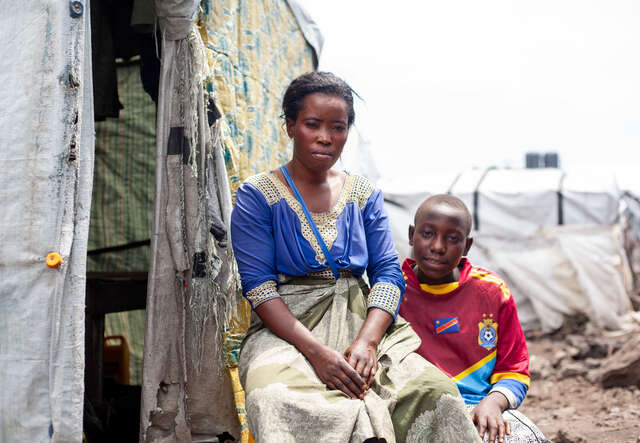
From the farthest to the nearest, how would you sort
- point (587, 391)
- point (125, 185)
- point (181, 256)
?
point (587, 391) < point (125, 185) < point (181, 256)

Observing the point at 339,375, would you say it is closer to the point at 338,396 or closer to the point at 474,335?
the point at 338,396

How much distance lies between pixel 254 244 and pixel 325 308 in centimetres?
37

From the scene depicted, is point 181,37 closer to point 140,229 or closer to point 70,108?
point 70,108

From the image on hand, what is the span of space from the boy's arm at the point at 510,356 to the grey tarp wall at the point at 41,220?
62.3 inches

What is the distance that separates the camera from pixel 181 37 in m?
2.66

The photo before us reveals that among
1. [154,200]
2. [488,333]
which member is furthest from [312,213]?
[488,333]

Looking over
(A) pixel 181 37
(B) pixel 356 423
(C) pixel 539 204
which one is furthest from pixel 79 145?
(C) pixel 539 204

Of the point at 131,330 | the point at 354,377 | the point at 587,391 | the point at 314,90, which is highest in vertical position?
the point at 314,90

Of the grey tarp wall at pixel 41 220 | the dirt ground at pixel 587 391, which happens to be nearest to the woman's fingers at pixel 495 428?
the grey tarp wall at pixel 41 220

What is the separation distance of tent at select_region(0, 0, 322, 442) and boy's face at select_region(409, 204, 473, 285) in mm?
902

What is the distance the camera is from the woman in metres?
1.95

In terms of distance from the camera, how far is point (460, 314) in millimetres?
2518

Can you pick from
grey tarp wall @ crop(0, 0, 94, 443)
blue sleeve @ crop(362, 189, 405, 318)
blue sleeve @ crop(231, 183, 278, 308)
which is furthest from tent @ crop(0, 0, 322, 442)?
blue sleeve @ crop(362, 189, 405, 318)

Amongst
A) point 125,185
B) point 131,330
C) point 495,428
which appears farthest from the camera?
point 131,330
